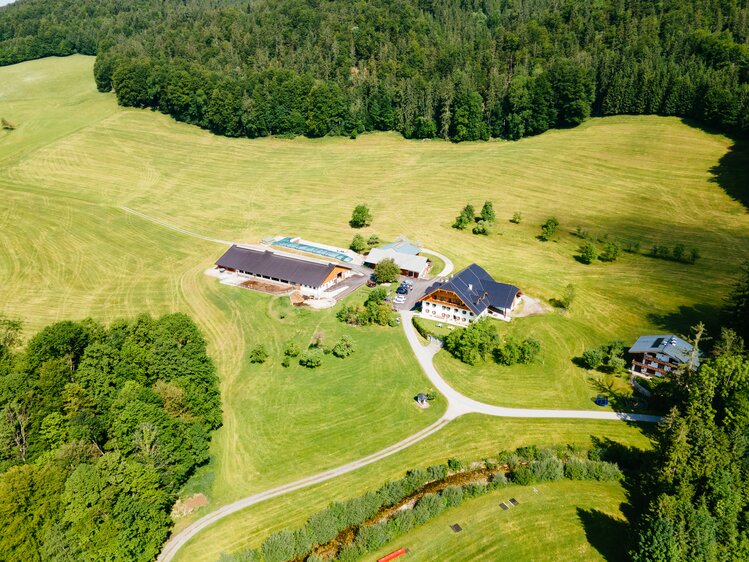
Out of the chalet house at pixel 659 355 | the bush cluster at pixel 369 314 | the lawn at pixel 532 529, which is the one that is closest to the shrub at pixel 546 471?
the lawn at pixel 532 529

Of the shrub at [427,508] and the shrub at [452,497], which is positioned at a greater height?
the shrub at [427,508]

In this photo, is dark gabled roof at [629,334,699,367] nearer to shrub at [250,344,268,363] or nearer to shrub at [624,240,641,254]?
shrub at [624,240,641,254]

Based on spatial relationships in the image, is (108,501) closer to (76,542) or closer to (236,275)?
(76,542)

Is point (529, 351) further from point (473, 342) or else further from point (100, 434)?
point (100, 434)

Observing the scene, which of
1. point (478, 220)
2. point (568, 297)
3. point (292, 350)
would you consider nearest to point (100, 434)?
point (292, 350)

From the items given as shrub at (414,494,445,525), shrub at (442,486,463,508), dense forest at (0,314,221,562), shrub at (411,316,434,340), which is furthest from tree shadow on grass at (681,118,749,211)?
dense forest at (0,314,221,562)

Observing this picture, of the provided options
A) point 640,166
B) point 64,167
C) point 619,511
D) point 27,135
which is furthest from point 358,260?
point 27,135

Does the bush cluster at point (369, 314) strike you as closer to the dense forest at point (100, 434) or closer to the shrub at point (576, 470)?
the dense forest at point (100, 434)

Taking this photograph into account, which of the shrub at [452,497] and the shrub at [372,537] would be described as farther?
the shrub at [452,497]
